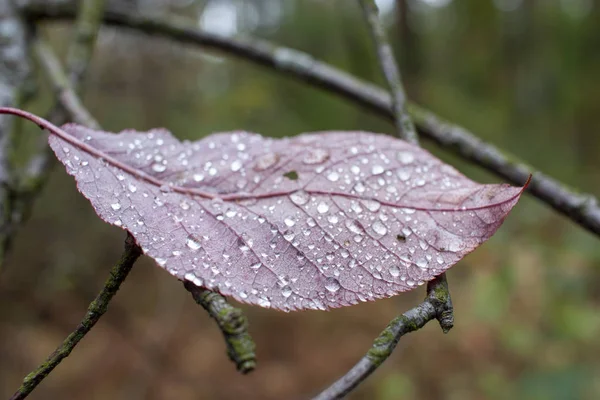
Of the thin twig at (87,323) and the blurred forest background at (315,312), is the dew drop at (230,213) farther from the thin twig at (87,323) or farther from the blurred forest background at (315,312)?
the blurred forest background at (315,312)

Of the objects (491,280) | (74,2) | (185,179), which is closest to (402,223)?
(185,179)

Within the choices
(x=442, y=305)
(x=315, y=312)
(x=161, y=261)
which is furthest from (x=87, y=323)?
(x=315, y=312)

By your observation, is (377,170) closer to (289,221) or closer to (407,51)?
(289,221)

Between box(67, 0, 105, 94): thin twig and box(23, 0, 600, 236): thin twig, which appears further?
box(67, 0, 105, 94): thin twig

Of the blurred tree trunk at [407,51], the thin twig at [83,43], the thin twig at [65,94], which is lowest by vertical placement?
the blurred tree trunk at [407,51]

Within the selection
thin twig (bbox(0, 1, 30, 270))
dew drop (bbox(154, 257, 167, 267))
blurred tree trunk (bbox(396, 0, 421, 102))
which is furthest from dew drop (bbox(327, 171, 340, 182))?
blurred tree trunk (bbox(396, 0, 421, 102))

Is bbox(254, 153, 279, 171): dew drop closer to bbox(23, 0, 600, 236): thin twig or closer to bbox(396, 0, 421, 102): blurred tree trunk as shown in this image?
bbox(23, 0, 600, 236): thin twig

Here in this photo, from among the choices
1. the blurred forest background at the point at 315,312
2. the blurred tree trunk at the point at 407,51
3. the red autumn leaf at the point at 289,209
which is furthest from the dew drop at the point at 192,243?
the blurred forest background at the point at 315,312
